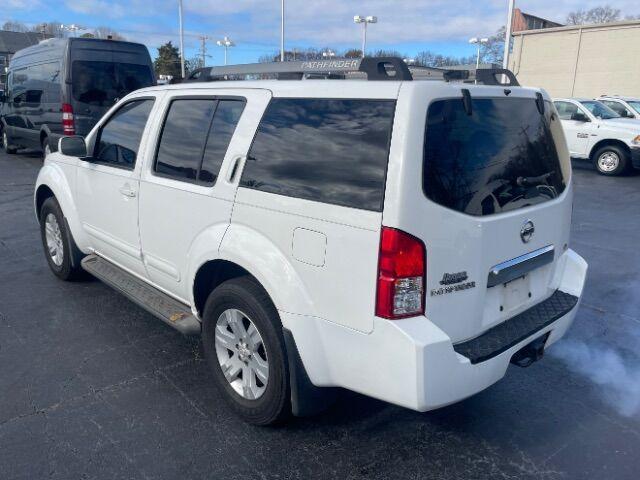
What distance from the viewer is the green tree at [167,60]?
60997 millimetres

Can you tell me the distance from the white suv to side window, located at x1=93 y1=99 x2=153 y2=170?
0.29m

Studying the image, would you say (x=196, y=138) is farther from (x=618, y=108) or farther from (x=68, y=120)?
(x=618, y=108)

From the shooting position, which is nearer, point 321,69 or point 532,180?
point 532,180

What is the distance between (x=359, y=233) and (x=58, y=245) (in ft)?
12.5

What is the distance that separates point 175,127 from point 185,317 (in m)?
1.23

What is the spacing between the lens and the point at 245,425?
119 inches

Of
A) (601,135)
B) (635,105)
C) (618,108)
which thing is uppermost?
(635,105)

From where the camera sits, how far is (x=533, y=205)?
2.84m

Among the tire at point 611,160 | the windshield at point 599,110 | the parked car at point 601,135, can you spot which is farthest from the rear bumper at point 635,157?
the windshield at point 599,110

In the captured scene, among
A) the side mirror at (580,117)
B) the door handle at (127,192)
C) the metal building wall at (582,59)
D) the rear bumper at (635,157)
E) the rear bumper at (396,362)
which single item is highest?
the metal building wall at (582,59)

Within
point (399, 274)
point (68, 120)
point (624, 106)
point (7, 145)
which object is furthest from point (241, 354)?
point (624, 106)

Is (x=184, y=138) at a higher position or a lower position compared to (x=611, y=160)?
higher

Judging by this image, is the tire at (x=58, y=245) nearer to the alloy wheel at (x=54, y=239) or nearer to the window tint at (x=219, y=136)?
the alloy wheel at (x=54, y=239)

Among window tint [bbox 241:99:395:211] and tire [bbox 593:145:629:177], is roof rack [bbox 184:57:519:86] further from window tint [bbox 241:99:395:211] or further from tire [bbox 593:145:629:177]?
tire [bbox 593:145:629:177]
